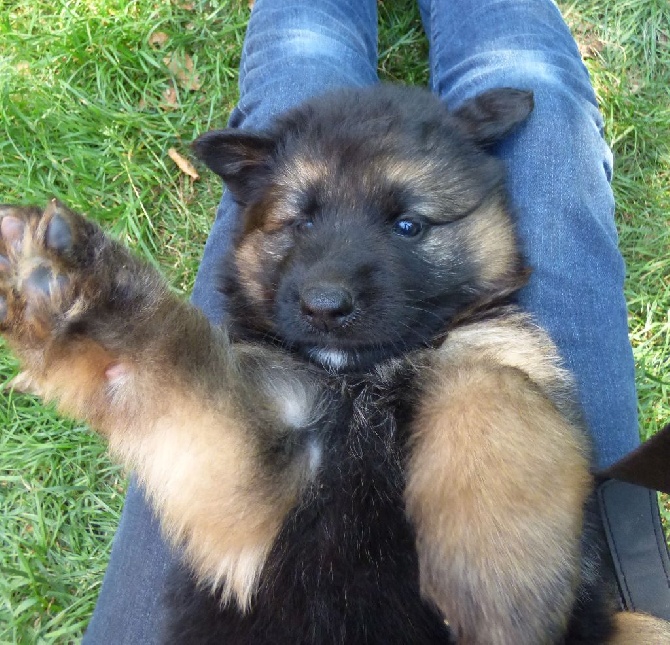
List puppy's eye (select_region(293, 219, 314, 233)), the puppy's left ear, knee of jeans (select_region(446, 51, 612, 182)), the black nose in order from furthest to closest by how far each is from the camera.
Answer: knee of jeans (select_region(446, 51, 612, 182))
the puppy's left ear
puppy's eye (select_region(293, 219, 314, 233))
the black nose

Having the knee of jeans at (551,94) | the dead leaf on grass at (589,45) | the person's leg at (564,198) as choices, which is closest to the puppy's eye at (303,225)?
the person's leg at (564,198)

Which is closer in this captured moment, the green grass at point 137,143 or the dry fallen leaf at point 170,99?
the green grass at point 137,143

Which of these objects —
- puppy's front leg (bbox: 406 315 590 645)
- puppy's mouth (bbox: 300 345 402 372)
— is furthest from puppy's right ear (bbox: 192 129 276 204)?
puppy's front leg (bbox: 406 315 590 645)

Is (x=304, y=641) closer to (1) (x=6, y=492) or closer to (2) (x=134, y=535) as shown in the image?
(2) (x=134, y=535)

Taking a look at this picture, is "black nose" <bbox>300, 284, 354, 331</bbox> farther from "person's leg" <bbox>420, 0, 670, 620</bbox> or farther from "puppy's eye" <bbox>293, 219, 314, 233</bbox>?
"person's leg" <bbox>420, 0, 670, 620</bbox>

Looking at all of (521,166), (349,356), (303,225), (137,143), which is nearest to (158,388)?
(349,356)

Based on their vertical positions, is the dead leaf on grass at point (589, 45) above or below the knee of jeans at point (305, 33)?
below

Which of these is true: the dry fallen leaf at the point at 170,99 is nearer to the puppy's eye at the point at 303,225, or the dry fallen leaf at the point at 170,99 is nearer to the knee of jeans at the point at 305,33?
the knee of jeans at the point at 305,33
